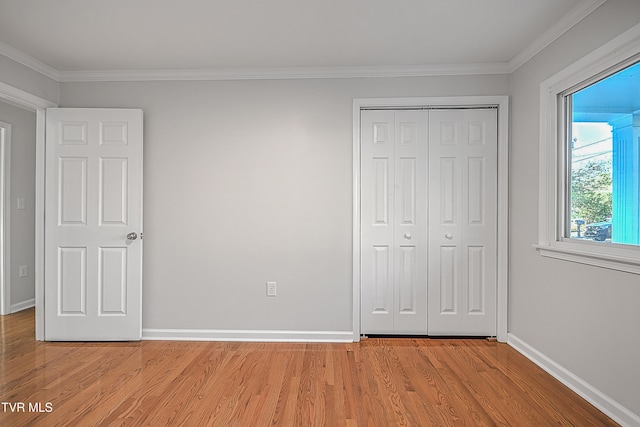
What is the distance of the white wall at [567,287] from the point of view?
2.04m

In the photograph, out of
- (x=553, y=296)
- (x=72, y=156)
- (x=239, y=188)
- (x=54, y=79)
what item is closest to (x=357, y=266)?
(x=239, y=188)

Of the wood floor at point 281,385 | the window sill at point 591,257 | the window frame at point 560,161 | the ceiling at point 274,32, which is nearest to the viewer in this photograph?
the window sill at point 591,257

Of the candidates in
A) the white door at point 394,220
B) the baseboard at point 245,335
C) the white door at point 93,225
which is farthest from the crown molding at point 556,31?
the white door at point 93,225

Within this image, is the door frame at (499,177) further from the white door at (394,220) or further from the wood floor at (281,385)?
the wood floor at (281,385)

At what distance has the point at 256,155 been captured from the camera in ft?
11.1

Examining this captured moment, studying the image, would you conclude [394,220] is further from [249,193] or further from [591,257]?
[591,257]

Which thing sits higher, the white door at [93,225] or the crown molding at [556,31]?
the crown molding at [556,31]

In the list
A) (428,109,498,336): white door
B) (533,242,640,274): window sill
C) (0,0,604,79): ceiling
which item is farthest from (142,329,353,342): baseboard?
(0,0,604,79): ceiling

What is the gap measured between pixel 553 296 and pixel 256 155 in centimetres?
255

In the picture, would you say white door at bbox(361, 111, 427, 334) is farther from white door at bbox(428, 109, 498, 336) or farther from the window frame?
the window frame

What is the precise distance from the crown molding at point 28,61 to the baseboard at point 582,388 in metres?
4.58

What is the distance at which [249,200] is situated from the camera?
339 centimetres

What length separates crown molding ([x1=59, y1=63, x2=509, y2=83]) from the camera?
329 centimetres

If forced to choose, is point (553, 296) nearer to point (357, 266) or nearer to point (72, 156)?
point (357, 266)
